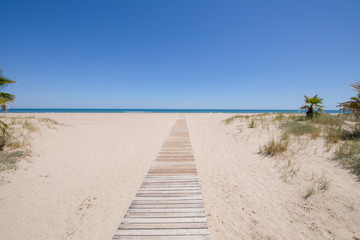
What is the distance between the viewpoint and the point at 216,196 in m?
3.50

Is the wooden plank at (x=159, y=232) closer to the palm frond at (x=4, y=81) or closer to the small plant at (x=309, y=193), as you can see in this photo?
the small plant at (x=309, y=193)

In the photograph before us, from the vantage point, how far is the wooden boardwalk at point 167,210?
7.57ft

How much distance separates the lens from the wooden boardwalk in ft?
7.57

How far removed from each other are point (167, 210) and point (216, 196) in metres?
1.44

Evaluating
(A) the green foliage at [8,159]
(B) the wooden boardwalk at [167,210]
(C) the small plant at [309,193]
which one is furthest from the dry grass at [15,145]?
(C) the small plant at [309,193]

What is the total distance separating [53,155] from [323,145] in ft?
39.4

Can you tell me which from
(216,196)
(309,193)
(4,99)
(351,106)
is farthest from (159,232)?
(351,106)

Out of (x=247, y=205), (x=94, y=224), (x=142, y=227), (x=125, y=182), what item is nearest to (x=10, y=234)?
(x=94, y=224)

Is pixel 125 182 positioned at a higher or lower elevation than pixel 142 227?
lower

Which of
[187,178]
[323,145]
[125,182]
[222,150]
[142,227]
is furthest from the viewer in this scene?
[222,150]

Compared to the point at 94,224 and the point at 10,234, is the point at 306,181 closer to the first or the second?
the point at 94,224

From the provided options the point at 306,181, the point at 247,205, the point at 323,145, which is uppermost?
the point at 323,145

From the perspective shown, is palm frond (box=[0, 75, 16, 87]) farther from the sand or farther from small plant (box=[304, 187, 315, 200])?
small plant (box=[304, 187, 315, 200])

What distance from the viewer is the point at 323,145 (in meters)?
5.47
